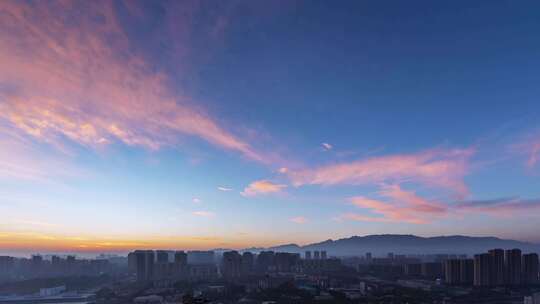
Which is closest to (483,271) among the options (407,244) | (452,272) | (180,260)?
(452,272)

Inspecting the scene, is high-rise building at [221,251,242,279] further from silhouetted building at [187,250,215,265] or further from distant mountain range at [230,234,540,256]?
distant mountain range at [230,234,540,256]

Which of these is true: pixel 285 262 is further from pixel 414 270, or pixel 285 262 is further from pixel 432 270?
pixel 432 270

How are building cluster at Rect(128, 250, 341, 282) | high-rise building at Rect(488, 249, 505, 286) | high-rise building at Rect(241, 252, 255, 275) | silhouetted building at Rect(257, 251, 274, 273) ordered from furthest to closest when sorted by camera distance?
1. silhouetted building at Rect(257, 251, 274, 273)
2. high-rise building at Rect(241, 252, 255, 275)
3. building cluster at Rect(128, 250, 341, 282)
4. high-rise building at Rect(488, 249, 505, 286)

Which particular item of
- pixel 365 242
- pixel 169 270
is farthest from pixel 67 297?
pixel 365 242

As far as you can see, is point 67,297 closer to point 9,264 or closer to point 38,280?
point 38,280

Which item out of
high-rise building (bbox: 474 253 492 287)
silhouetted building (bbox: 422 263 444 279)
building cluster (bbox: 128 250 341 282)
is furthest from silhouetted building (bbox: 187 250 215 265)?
high-rise building (bbox: 474 253 492 287)

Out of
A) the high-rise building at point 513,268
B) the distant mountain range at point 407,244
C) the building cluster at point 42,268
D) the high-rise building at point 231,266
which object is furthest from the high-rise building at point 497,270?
the distant mountain range at point 407,244
